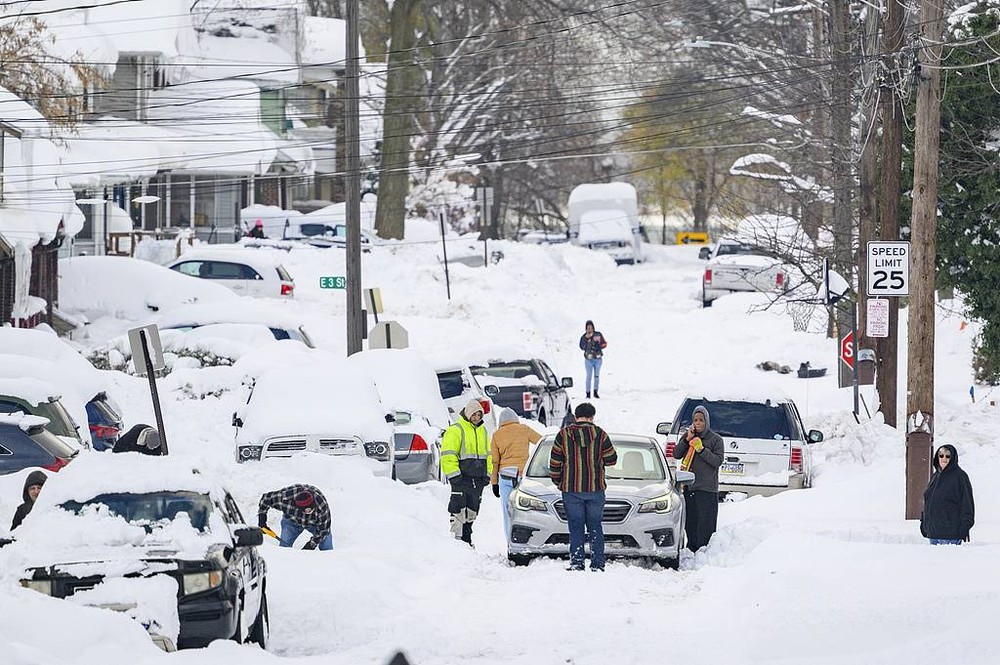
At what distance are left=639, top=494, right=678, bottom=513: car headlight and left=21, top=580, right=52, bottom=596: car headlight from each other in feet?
21.3

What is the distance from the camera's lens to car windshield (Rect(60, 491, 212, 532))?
33.2 ft

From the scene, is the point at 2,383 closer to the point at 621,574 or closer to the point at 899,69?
the point at 621,574

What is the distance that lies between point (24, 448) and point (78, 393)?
10.6 feet

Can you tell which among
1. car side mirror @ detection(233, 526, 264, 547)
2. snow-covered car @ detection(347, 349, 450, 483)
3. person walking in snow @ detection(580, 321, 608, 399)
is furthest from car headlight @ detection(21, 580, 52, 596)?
person walking in snow @ detection(580, 321, 608, 399)

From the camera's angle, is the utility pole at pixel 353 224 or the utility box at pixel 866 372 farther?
the utility pole at pixel 353 224

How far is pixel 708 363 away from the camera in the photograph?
3891cm

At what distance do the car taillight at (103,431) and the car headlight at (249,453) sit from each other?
5.58ft

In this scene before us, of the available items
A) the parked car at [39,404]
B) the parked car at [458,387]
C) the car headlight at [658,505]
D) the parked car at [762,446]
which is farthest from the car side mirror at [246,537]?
the parked car at [458,387]

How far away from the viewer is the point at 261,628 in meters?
10.3

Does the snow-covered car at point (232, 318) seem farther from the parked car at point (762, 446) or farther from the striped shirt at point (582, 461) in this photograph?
the striped shirt at point (582, 461)

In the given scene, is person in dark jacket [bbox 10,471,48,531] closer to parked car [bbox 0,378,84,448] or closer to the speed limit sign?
parked car [bbox 0,378,84,448]

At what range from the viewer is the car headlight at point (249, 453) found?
18.3 m

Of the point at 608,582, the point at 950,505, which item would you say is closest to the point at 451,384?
the point at 950,505

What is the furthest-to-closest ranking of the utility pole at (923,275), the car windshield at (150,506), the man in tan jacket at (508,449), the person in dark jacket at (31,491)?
the utility pole at (923,275), the man in tan jacket at (508,449), the person in dark jacket at (31,491), the car windshield at (150,506)
